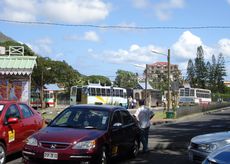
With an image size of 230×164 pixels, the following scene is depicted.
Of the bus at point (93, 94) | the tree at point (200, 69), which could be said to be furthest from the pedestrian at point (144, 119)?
the tree at point (200, 69)

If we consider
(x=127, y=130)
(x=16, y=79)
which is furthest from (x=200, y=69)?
(x=127, y=130)

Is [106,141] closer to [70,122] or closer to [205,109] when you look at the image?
[70,122]

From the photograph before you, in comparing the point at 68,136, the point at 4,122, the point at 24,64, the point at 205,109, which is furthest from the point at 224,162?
the point at 205,109

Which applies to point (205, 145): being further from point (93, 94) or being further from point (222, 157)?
point (93, 94)

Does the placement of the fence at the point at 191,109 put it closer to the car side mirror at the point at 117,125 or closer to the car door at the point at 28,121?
the car door at the point at 28,121

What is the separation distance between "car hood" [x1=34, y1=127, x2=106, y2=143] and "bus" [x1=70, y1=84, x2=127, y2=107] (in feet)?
149

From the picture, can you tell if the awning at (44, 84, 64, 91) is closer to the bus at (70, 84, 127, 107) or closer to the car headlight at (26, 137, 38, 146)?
the bus at (70, 84, 127, 107)

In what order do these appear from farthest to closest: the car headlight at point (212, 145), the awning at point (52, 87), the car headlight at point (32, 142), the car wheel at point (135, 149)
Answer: the awning at point (52, 87)
the car wheel at point (135, 149)
the car headlight at point (212, 145)
the car headlight at point (32, 142)

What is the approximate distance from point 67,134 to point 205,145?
2972 millimetres

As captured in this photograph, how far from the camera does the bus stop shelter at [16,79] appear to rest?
21734 mm

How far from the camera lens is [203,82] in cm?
14050

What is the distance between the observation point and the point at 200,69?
140 metres

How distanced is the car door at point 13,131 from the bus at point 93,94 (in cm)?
4348

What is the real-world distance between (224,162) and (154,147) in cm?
884
